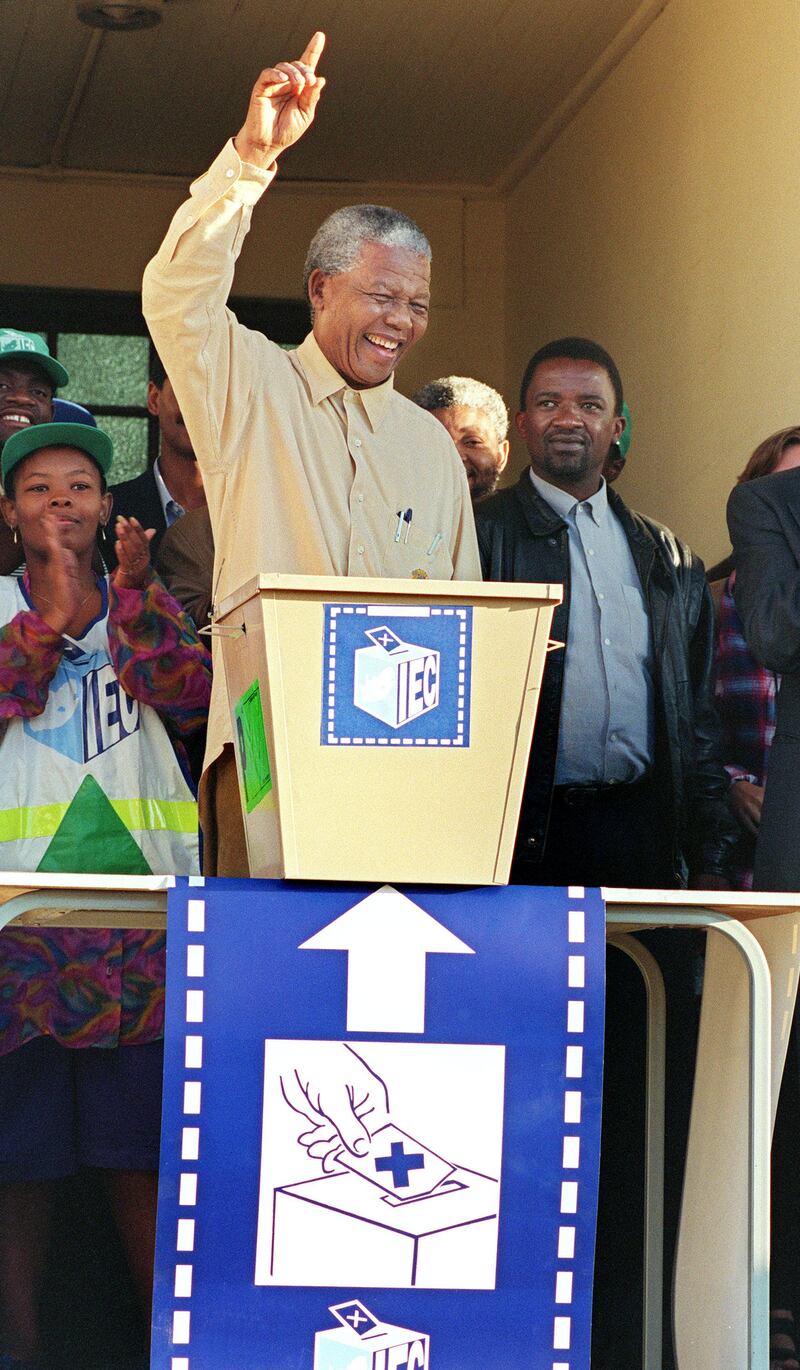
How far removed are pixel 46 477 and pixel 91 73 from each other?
297cm

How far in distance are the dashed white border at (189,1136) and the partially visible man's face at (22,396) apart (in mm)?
1893

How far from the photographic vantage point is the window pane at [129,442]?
22.1 ft

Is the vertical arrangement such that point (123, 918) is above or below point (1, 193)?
below

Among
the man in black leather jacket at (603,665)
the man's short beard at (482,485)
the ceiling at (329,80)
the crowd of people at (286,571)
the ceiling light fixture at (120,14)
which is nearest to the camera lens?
the crowd of people at (286,571)

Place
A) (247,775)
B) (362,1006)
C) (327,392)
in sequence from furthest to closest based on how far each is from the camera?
(327,392) < (247,775) < (362,1006)

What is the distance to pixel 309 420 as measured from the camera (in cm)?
294

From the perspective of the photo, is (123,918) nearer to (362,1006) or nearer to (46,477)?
(362,1006)

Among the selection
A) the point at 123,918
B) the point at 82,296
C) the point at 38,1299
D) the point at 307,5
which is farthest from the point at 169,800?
the point at 82,296

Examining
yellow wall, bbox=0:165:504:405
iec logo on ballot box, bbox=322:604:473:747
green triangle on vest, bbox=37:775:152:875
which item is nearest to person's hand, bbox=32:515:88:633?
green triangle on vest, bbox=37:775:152:875

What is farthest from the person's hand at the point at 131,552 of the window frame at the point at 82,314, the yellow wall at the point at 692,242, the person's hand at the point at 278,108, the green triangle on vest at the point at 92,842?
the window frame at the point at 82,314

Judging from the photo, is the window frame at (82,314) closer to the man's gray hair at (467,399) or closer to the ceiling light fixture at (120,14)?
the ceiling light fixture at (120,14)

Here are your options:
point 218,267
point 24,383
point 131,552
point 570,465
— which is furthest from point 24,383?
point 218,267

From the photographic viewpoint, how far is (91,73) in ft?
19.4

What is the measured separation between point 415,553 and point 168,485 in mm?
1658
